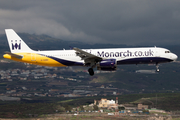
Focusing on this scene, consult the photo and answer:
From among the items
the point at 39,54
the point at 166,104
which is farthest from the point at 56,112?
the point at 39,54

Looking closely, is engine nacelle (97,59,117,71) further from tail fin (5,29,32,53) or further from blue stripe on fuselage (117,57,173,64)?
tail fin (5,29,32,53)

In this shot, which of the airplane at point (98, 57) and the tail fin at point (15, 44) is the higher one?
the tail fin at point (15, 44)

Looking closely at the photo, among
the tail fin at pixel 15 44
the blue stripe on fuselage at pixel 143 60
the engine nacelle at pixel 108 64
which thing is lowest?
the engine nacelle at pixel 108 64

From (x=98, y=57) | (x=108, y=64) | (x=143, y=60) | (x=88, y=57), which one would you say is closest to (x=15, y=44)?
(x=88, y=57)

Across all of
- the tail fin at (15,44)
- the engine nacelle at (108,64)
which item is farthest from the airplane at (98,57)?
the tail fin at (15,44)

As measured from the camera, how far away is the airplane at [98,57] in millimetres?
61062

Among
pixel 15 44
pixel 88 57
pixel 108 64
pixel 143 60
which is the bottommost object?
pixel 108 64

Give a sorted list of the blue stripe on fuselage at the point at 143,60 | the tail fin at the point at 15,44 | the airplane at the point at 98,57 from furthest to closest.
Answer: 1. the tail fin at the point at 15,44
2. the blue stripe on fuselage at the point at 143,60
3. the airplane at the point at 98,57

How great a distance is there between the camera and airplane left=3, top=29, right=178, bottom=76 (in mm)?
61062

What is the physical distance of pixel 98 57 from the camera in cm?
5997

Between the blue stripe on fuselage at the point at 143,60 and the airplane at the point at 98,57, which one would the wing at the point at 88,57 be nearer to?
the airplane at the point at 98,57

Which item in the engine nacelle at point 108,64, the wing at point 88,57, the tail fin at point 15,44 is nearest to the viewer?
the wing at point 88,57

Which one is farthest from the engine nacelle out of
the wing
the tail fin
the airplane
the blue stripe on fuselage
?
the tail fin

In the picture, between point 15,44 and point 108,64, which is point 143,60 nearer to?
point 108,64
